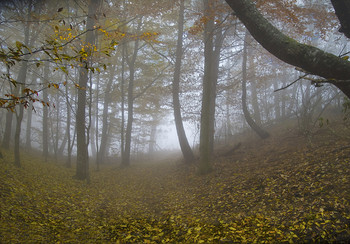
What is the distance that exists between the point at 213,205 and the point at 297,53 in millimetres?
3964

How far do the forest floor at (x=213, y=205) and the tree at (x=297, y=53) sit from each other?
2152 mm

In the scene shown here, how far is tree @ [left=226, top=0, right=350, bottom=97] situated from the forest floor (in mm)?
2152

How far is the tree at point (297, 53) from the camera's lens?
351cm

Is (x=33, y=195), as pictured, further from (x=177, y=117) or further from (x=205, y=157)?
(x=177, y=117)

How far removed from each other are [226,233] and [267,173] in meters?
2.95

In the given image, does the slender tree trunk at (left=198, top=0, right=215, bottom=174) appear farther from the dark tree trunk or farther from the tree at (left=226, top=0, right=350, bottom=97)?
the dark tree trunk

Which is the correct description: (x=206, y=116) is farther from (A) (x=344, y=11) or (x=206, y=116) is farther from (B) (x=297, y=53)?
(A) (x=344, y=11)

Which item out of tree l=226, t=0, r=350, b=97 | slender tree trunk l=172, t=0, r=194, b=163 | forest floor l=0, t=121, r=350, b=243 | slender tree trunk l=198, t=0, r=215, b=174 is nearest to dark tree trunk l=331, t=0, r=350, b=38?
tree l=226, t=0, r=350, b=97

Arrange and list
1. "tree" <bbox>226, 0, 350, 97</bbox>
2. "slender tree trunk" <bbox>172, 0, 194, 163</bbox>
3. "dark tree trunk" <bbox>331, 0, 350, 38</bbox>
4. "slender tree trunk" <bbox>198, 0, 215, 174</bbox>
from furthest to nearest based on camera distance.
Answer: "slender tree trunk" <bbox>172, 0, 194, 163</bbox> < "slender tree trunk" <bbox>198, 0, 215, 174</bbox> < "dark tree trunk" <bbox>331, 0, 350, 38</bbox> < "tree" <bbox>226, 0, 350, 97</bbox>

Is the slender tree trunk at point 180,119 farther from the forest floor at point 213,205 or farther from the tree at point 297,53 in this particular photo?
the tree at point 297,53

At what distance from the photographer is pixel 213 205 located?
205 inches

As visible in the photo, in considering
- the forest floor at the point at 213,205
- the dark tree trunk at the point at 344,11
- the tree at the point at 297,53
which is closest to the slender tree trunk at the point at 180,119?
the forest floor at the point at 213,205

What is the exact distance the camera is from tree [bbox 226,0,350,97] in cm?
351

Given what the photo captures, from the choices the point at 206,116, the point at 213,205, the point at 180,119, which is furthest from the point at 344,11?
the point at 180,119
